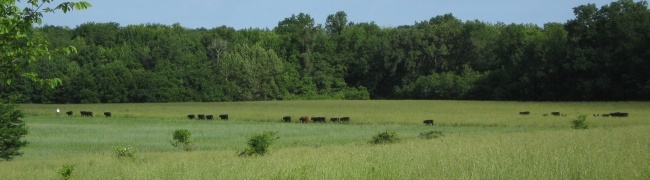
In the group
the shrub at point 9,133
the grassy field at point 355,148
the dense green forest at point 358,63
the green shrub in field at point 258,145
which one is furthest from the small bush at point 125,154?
the dense green forest at point 358,63

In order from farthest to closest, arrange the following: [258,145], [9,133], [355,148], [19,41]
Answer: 1. [9,133]
2. [258,145]
3. [355,148]
4. [19,41]

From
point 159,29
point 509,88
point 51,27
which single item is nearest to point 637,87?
point 509,88

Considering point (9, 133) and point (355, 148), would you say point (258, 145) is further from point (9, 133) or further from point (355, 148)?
point (9, 133)

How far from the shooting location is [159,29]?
13525cm

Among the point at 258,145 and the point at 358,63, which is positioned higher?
the point at 358,63

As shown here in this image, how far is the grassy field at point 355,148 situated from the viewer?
10242 millimetres

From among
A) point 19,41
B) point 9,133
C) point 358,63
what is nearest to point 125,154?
point 9,133

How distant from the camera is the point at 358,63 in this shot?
127062 millimetres

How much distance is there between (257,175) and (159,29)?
127845mm

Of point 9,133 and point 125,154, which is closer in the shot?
point 125,154

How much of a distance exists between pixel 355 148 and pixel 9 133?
47.1 feet

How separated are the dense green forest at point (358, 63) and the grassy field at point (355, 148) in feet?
43.9

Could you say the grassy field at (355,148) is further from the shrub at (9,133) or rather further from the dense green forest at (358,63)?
the dense green forest at (358,63)

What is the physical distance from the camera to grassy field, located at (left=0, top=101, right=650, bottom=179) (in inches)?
403
